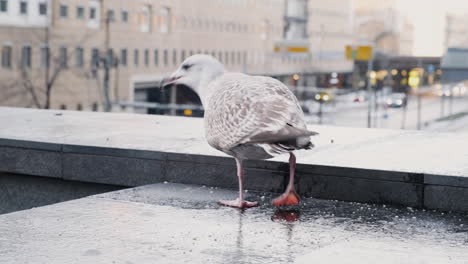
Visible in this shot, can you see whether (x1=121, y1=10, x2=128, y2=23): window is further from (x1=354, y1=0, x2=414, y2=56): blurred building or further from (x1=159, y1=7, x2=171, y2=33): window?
(x1=354, y1=0, x2=414, y2=56): blurred building

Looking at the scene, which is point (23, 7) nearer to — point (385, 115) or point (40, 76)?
point (40, 76)

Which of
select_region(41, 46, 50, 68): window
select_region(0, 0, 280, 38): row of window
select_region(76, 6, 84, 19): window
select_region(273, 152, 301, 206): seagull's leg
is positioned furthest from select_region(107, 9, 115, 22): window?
select_region(273, 152, 301, 206): seagull's leg

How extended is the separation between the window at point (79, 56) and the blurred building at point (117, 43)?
68mm

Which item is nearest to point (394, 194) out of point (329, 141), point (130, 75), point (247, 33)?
point (329, 141)

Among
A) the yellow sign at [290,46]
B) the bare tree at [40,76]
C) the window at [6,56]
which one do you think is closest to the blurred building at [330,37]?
the yellow sign at [290,46]

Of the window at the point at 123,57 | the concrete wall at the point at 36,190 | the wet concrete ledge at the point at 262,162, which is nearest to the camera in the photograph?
the wet concrete ledge at the point at 262,162

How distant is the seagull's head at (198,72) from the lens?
6.99 metres

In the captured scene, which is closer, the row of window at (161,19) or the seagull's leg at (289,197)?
the seagull's leg at (289,197)

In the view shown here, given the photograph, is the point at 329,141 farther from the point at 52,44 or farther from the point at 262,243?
the point at 52,44

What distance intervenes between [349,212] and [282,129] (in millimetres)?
991

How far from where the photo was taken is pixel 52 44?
60531mm

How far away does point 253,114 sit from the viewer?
6.13 m

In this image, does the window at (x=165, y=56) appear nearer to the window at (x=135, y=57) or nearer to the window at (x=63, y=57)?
the window at (x=135, y=57)

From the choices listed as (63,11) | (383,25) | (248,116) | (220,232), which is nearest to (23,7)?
(63,11)
